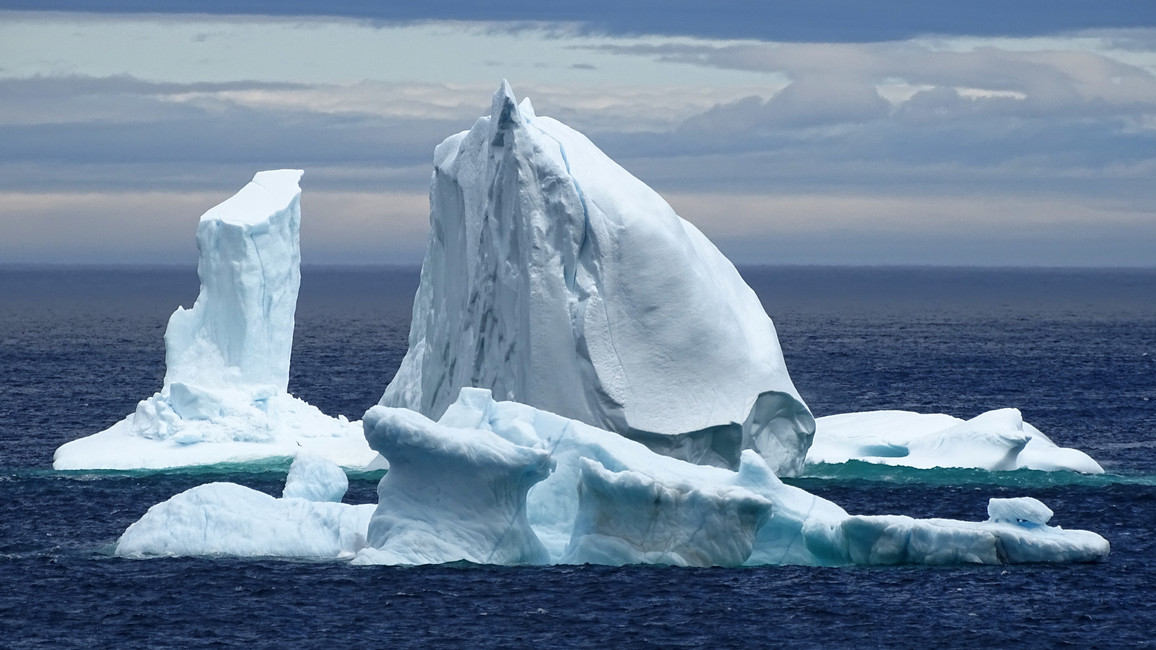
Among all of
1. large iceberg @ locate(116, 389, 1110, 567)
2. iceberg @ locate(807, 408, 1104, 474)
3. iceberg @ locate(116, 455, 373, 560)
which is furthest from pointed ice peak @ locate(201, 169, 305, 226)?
iceberg @ locate(116, 455, 373, 560)

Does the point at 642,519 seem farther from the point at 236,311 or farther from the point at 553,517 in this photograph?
the point at 236,311

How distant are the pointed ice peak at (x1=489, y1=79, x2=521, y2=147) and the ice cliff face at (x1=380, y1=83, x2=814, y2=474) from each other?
0.04 meters

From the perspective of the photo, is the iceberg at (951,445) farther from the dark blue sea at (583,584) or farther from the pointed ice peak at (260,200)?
the pointed ice peak at (260,200)

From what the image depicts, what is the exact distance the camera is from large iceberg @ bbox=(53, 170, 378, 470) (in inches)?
1588

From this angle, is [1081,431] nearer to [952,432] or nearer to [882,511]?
[952,432]

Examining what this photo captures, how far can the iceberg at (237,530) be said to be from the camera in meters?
28.8

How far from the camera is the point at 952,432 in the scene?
130ft

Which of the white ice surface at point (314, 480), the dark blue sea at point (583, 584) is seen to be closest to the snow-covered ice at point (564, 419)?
the white ice surface at point (314, 480)

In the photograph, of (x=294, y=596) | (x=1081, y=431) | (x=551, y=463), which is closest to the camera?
(x=294, y=596)

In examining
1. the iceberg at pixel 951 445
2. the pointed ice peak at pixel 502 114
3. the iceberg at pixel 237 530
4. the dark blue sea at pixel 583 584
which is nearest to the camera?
the dark blue sea at pixel 583 584

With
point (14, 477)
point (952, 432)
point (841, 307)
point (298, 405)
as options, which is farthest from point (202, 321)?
point (841, 307)

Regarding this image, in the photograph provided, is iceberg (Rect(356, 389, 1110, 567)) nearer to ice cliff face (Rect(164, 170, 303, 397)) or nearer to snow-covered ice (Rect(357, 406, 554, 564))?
snow-covered ice (Rect(357, 406, 554, 564))

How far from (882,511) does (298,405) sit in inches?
645

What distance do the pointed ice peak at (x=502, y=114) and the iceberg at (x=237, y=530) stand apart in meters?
11.3
